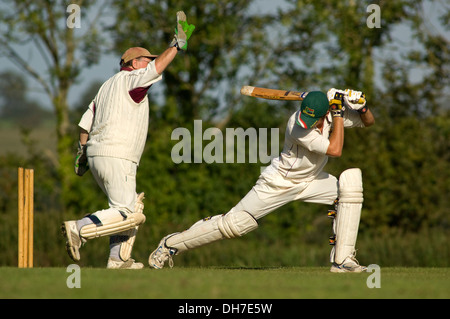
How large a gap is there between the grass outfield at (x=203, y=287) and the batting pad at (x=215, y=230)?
1033mm

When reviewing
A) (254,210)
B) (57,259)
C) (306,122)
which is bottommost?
(57,259)

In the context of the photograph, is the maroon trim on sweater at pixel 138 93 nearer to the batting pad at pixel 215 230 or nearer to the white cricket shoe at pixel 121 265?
the batting pad at pixel 215 230

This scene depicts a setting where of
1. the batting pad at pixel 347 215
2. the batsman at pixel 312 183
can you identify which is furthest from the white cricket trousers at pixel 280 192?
the batting pad at pixel 347 215

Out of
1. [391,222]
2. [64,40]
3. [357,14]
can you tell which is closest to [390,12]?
[357,14]

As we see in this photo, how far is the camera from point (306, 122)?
5.35 metres

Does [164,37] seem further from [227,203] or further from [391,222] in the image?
[391,222]

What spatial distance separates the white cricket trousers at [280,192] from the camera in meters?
5.73

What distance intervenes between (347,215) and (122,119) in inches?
A: 70.0

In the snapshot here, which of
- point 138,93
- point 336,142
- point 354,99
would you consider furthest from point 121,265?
point 354,99

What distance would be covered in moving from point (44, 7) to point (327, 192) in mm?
10957

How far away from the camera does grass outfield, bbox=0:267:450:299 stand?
3855mm

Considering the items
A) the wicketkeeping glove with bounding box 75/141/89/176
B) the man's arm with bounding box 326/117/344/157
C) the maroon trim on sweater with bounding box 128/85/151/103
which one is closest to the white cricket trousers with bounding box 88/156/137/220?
the wicketkeeping glove with bounding box 75/141/89/176

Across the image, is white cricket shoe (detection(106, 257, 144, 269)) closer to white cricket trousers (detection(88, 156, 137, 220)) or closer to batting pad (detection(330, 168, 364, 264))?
white cricket trousers (detection(88, 156, 137, 220))
